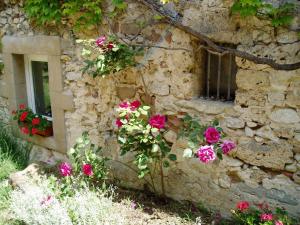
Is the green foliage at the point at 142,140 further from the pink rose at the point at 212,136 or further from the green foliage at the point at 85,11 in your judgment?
the green foliage at the point at 85,11

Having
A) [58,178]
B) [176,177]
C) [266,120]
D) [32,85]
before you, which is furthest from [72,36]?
[266,120]

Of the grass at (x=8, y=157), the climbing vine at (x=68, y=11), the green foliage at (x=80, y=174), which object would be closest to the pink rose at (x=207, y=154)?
the green foliage at (x=80, y=174)

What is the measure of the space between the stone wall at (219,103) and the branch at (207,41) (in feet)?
0.23

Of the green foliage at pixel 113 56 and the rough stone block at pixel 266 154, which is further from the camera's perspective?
the green foliage at pixel 113 56

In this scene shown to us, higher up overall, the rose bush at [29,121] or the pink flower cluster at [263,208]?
the rose bush at [29,121]

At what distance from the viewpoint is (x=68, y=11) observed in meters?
3.89

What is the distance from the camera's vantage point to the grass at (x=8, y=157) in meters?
4.02

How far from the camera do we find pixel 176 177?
3.68 m

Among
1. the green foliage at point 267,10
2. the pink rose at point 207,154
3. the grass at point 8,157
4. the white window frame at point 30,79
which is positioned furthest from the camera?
the white window frame at point 30,79

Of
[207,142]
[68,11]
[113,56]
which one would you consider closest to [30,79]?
[68,11]

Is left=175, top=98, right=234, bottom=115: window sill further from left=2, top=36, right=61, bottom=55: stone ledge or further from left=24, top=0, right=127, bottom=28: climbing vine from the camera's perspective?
left=2, top=36, right=61, bottom=55: stone ledge

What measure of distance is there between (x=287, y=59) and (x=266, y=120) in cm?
53

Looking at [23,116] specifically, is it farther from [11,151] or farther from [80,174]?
[80,174]

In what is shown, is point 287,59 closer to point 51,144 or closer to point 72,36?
point 72,36
